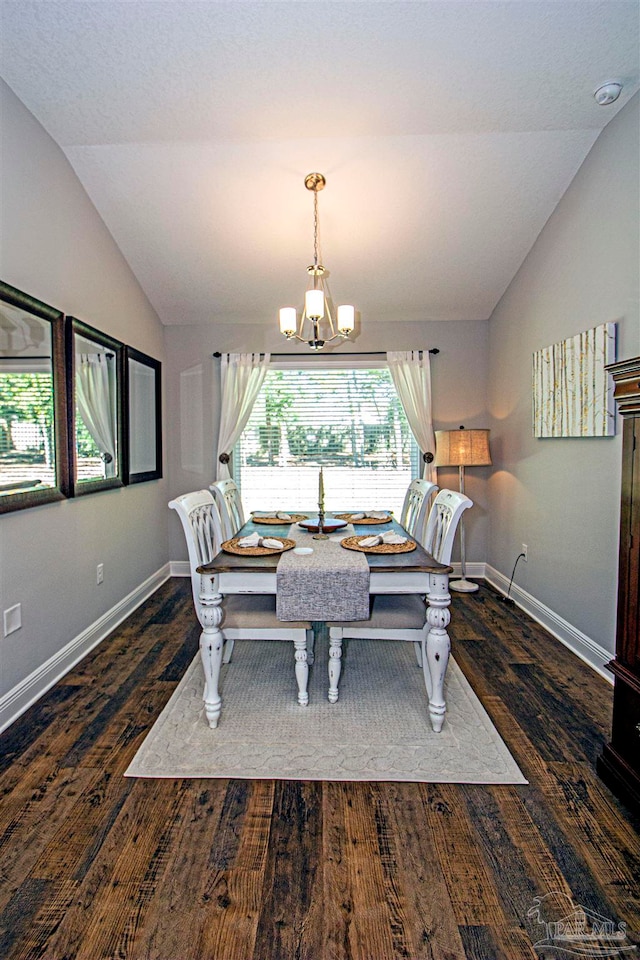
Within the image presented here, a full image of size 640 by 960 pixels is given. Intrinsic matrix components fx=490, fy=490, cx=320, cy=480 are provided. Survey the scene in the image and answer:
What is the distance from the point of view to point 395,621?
222 cm

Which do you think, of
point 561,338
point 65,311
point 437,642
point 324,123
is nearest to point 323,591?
point 437,642

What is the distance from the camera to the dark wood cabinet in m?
1.65

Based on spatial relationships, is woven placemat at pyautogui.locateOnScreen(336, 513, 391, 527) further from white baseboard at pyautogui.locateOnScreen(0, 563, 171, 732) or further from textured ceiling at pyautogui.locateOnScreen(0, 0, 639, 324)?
textured ceiling at pyautogui.locateOnScreen(0, 0, 639, 324)

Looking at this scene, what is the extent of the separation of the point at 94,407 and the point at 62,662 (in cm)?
151

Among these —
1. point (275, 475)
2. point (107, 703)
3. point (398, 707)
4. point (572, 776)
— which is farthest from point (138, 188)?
point (572, 776)

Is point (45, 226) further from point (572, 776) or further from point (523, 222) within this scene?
point (572, 776)

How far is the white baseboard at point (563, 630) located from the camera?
8.70ft

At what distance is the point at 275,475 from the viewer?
456cm

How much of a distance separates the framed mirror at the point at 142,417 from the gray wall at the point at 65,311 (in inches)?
6.8

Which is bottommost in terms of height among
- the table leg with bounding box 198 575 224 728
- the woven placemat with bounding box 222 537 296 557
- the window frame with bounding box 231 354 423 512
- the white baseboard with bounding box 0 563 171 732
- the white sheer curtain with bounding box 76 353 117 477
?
the white baseboard with bounding box 0 563 171 732

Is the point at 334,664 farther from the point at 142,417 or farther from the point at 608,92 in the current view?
the point at 608,92

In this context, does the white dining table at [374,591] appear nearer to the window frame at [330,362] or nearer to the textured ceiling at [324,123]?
the textured ceiling at [324,123]

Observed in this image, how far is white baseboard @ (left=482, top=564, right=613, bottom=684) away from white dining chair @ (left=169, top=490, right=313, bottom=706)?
5.10ft

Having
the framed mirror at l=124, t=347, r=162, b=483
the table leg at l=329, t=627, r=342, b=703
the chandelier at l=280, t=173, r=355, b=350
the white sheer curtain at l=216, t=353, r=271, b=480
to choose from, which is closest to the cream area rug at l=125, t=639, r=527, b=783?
the table leg at l=329, t=627, r=342, b=703
